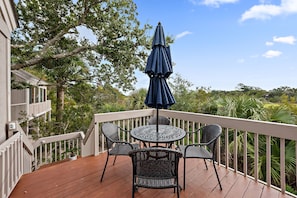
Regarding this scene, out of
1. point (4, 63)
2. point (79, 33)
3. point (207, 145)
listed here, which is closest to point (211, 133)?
point (207, 145)

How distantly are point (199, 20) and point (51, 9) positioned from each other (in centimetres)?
552

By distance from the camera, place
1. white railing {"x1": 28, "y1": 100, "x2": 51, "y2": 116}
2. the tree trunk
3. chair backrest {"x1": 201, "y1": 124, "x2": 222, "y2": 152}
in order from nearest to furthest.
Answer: chair backrest {"x1": 201, "y1": 124, "x2": 222, "y2": 152} < the tree trunk < white railing {"x1": 28, "y1": 100, "x2": 51, "y2": 116}

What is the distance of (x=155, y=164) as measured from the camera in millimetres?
1955

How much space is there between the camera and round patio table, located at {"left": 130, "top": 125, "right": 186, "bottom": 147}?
2.49 metres

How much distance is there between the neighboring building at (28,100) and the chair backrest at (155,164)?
632 centimetres

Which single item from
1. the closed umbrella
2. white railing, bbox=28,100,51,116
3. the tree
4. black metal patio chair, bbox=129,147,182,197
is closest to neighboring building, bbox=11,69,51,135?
white railing, bbox=28,100,51,116

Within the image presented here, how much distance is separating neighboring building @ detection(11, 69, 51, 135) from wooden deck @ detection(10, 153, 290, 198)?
4617 millimetres

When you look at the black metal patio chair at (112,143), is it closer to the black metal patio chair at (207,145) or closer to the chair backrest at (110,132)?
the chair backrest at (110,132)

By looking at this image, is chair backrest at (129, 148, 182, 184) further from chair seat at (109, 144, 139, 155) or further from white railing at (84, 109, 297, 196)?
white railing at (84, 109, 297, 196)

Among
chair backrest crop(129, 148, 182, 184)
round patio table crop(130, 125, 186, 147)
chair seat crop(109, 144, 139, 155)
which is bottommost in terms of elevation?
chair seat crop(109, 144, 139, 155)

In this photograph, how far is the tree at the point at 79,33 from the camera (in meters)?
6.21

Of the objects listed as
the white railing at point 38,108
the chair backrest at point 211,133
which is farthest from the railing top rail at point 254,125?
the white railing at point 38,108

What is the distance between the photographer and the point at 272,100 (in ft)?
15.4

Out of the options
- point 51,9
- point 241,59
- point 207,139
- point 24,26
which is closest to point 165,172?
point 207,139
